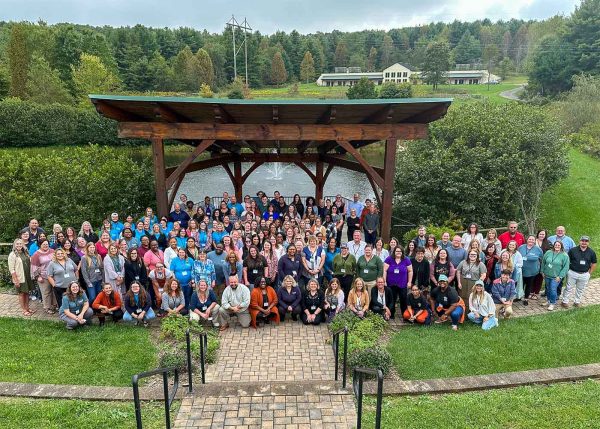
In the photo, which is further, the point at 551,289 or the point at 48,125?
the point at 48,125

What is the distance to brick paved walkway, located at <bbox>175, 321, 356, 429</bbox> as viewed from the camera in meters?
4.82

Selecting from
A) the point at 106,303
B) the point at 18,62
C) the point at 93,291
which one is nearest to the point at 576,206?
the point at 106,303

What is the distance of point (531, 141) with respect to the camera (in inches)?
555


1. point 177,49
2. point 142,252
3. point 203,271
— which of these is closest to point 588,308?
point 203,271

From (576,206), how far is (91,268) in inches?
643

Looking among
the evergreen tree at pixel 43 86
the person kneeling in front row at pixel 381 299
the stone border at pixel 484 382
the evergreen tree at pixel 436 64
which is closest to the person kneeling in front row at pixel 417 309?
the person kneeling in front row at pixel 381 299

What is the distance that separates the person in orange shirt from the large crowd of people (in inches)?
0.7

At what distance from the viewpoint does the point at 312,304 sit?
7.74m

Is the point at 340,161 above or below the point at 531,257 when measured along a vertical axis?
above

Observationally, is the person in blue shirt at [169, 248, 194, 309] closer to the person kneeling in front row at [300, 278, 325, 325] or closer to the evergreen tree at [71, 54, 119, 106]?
the person kneeling in front row at [300, 278, 325, 325]

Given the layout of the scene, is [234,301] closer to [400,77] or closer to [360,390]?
[360,390]

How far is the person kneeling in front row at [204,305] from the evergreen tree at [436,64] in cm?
7244

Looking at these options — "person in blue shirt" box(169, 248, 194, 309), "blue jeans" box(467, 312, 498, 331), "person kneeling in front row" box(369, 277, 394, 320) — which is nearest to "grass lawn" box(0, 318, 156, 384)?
"person in blue shirt" box(169, 248, 194, 309)

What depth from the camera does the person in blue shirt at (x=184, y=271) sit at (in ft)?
25.9
